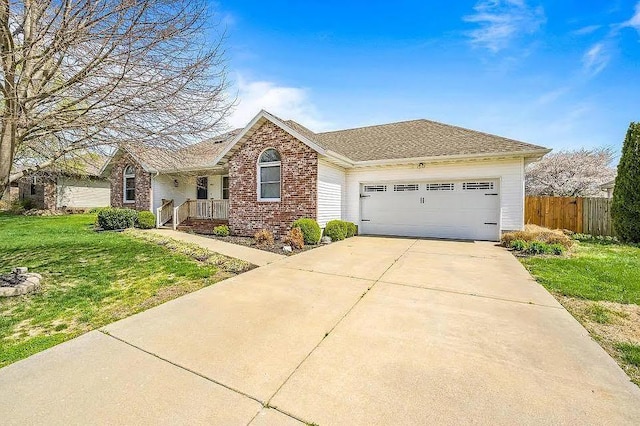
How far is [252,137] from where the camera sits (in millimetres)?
11648

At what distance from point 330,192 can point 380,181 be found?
2.40m

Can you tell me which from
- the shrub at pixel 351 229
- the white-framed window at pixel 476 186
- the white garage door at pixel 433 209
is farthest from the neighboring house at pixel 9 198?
the white-framed window at pixel 476 186

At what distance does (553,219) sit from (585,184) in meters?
10.5

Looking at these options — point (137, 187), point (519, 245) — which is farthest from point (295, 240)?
point (137, 187)

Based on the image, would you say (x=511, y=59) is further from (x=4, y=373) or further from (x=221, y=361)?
(x=4, y=373)

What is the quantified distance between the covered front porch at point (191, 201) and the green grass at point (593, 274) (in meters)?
12.1

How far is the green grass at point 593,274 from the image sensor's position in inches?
188

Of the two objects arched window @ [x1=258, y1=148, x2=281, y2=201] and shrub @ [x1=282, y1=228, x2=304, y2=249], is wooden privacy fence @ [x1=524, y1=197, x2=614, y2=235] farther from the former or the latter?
arched window @ [x1=258, y1=148, x2=281, y2=201]

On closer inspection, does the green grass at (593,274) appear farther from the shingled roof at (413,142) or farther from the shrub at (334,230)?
the shrub at (334,230)

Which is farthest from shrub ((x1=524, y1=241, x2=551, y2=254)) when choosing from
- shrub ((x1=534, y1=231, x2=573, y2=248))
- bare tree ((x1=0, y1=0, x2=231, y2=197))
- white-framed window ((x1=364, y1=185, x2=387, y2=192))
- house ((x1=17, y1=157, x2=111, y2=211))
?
house ((x1=17, y1=157, x2=111, y2=211))

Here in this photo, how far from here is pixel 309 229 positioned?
32.7 ft

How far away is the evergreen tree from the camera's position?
35.1 feet

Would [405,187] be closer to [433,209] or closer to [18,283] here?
[433,209]

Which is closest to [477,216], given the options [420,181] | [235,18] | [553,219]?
[420,181]
